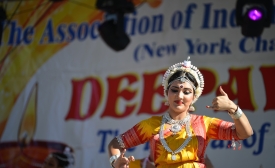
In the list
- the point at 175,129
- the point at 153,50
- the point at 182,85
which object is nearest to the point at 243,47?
the point at 153,50

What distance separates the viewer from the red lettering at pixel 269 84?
5820mm

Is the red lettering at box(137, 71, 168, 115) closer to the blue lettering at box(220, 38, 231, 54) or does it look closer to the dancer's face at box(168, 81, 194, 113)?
the blue lettering at box(220, 38, 231, 54)

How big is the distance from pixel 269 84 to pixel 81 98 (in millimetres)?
2030

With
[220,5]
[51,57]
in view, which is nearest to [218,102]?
[220,5]

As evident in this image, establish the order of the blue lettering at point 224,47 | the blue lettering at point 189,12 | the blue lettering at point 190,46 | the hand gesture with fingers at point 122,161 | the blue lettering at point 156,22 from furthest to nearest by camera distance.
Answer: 1. the blue lettering at point 156,22
2. the blue lettering at point 189,12
3. the blue lettering at point 190,46
4. the blue lettering at point 224,47
5. the hand gesture with fingers at point 122,161

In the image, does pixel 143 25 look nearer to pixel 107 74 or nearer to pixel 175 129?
pixel 107 74

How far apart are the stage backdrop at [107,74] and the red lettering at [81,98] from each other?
0.04 ft

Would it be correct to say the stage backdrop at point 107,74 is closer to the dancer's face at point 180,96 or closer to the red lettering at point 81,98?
the red lettering at point 81,98

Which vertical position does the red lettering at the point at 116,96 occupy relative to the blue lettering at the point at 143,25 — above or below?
below

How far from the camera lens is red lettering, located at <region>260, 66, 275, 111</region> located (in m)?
5.82

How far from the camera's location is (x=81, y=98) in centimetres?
665

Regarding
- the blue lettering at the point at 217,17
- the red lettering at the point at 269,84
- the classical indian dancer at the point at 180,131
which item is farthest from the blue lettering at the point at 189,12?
the classical indian dancer at the point at 180,131

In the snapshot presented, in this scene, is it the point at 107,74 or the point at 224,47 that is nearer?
the point at 224,47

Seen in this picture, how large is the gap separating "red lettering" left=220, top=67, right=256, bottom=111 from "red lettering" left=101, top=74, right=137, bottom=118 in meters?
1.04
